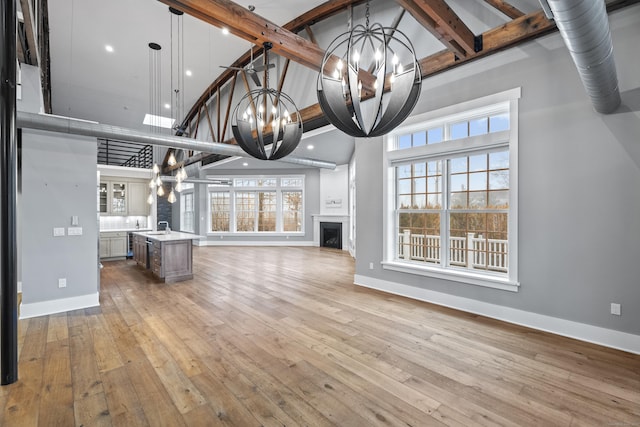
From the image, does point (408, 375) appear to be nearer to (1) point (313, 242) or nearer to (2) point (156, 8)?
(2) point (156, 8)

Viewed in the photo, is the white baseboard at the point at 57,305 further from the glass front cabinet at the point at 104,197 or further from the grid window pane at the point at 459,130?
the grid window pane at the point at 459,130

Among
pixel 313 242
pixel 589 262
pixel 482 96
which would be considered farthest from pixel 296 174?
pixel 589 262

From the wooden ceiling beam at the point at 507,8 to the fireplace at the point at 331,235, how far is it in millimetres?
8087

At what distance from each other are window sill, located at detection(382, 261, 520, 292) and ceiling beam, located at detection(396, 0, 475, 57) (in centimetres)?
291

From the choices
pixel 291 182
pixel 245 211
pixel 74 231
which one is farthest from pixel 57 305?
pixel 291 182

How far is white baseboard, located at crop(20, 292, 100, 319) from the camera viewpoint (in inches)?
153

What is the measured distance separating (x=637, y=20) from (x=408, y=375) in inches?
160

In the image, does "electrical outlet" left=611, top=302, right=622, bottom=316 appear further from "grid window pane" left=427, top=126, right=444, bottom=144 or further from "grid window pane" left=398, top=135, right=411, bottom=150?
"grid window pane" left=398, top=135, right=411, bottom=150

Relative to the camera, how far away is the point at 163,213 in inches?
537

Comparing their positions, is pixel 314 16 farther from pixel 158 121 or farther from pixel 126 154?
pixel 126 154

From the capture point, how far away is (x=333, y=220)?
11.0m

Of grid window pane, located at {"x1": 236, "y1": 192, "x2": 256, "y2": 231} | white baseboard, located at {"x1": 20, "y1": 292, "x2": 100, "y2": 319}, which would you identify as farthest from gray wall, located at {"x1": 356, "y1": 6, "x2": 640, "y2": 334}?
grid window pane, located at {"x1": 236, "y1": 192, "x2": 256, "y2": 231}

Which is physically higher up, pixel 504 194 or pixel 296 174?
pixel 296 174

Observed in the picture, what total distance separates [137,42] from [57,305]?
4869mm
